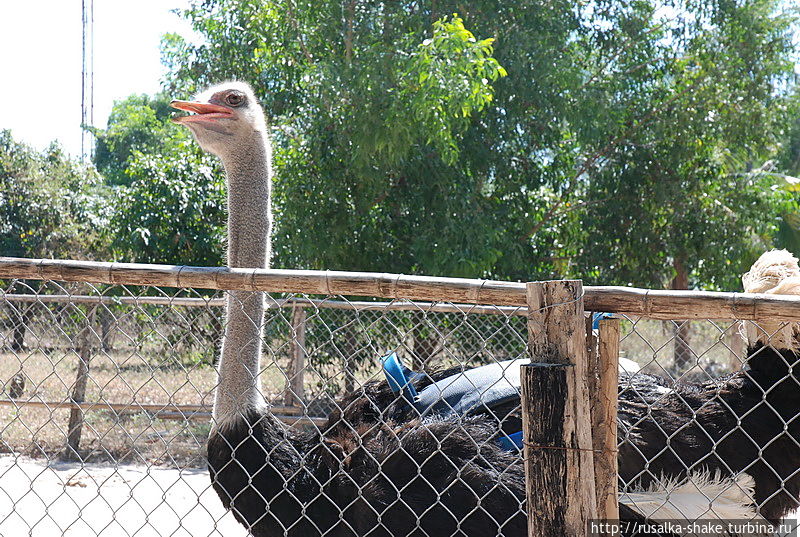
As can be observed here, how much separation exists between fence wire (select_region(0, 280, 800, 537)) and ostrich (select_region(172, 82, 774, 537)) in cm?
2

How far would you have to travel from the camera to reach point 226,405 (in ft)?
8.27

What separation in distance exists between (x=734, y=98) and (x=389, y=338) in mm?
4382

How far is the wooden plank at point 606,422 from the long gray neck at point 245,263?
3.43ft

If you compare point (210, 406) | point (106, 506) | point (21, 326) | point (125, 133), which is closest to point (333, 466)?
point (106, 506)

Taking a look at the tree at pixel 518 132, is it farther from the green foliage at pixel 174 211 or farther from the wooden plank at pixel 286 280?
the wooden plank at pixel 286 280

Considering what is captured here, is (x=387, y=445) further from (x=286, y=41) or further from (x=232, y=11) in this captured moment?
(x=232, y=11)

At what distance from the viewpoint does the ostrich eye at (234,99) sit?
10.1ft

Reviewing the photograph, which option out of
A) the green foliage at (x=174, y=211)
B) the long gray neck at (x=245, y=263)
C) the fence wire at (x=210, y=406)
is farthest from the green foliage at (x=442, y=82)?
the long gray neck at (x=245, y=263)

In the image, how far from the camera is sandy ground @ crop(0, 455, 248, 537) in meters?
4.69

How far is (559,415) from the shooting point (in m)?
1.55

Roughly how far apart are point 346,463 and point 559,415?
3.41ft

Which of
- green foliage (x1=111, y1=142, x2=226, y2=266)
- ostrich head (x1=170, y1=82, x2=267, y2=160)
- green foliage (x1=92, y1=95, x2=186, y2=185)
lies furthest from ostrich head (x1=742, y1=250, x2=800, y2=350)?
green foliage (x1=92, y1=95, x2=186, y2=185)

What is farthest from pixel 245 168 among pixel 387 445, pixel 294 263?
pixel 294 263

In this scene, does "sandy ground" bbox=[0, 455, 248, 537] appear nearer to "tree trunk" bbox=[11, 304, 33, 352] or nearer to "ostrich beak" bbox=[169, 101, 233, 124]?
"tree trunk" bbox=[11, 304, 33, 352]
